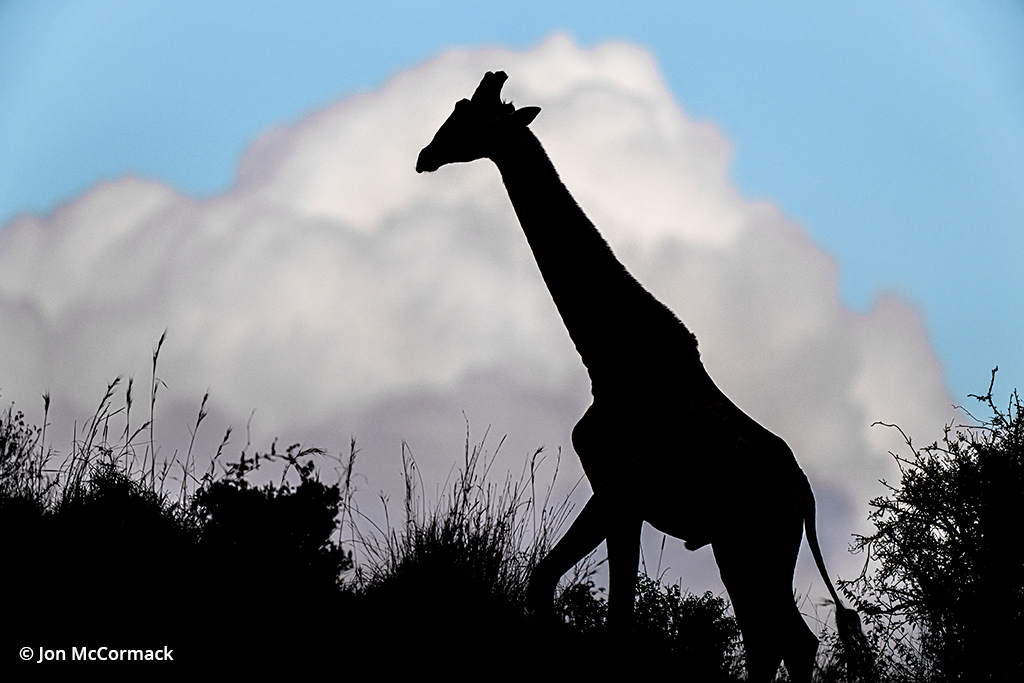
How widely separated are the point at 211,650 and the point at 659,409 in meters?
3.03

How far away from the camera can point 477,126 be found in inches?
269

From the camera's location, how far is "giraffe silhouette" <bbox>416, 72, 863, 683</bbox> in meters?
5.65

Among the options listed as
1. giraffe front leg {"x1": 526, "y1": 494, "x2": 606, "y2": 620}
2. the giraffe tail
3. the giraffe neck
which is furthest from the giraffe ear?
the giraffe tail

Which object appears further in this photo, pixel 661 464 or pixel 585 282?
pixel 585 282

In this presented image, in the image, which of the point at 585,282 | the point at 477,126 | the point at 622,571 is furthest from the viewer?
the point at 477,126

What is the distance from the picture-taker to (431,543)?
655 centimetres

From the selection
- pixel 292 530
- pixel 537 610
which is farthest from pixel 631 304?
pixel 292 530

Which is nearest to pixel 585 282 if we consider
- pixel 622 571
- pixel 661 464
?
pixel 661 464

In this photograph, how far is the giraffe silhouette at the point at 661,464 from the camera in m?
5.65

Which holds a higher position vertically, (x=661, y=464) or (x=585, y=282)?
(x=585, y=282)

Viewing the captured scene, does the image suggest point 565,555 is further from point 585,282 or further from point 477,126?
point 477,126

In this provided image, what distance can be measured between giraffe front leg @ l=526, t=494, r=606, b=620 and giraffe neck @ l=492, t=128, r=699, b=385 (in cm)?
90

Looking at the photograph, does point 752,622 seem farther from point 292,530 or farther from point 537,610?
point 292,530

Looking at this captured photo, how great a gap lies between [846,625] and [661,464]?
175 cm
